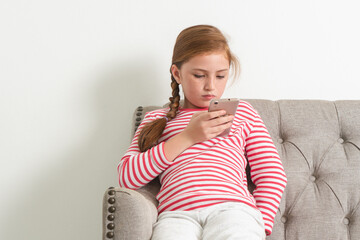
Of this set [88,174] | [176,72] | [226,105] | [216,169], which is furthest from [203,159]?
[88,174]

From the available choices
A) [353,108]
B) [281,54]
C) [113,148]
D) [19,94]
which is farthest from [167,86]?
[353,108]

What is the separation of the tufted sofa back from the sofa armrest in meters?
0.51

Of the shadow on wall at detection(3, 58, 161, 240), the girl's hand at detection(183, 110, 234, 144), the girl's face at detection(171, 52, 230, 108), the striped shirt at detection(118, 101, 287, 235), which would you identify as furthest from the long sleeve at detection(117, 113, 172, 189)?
the shadow on wall at detection(3, 58, 161, 240)

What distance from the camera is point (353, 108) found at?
5.26ft

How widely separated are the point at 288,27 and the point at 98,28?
76 cm

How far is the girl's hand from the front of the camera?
4.47 feet

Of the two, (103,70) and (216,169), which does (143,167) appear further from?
(103,70)

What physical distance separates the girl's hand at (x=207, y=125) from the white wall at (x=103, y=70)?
0.48 m

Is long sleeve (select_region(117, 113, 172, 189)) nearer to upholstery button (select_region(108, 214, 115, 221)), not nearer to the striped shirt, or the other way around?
the striped shirt

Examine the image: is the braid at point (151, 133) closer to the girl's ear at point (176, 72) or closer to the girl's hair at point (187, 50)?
the girl's hair at point (187, 50)

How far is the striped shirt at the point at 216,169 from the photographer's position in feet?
4.26

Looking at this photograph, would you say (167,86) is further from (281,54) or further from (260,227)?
(260,227)

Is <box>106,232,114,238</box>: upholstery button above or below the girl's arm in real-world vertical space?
below

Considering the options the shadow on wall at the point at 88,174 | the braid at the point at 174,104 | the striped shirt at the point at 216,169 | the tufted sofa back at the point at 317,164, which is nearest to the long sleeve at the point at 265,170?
the striped shirt at the point at 216,169
